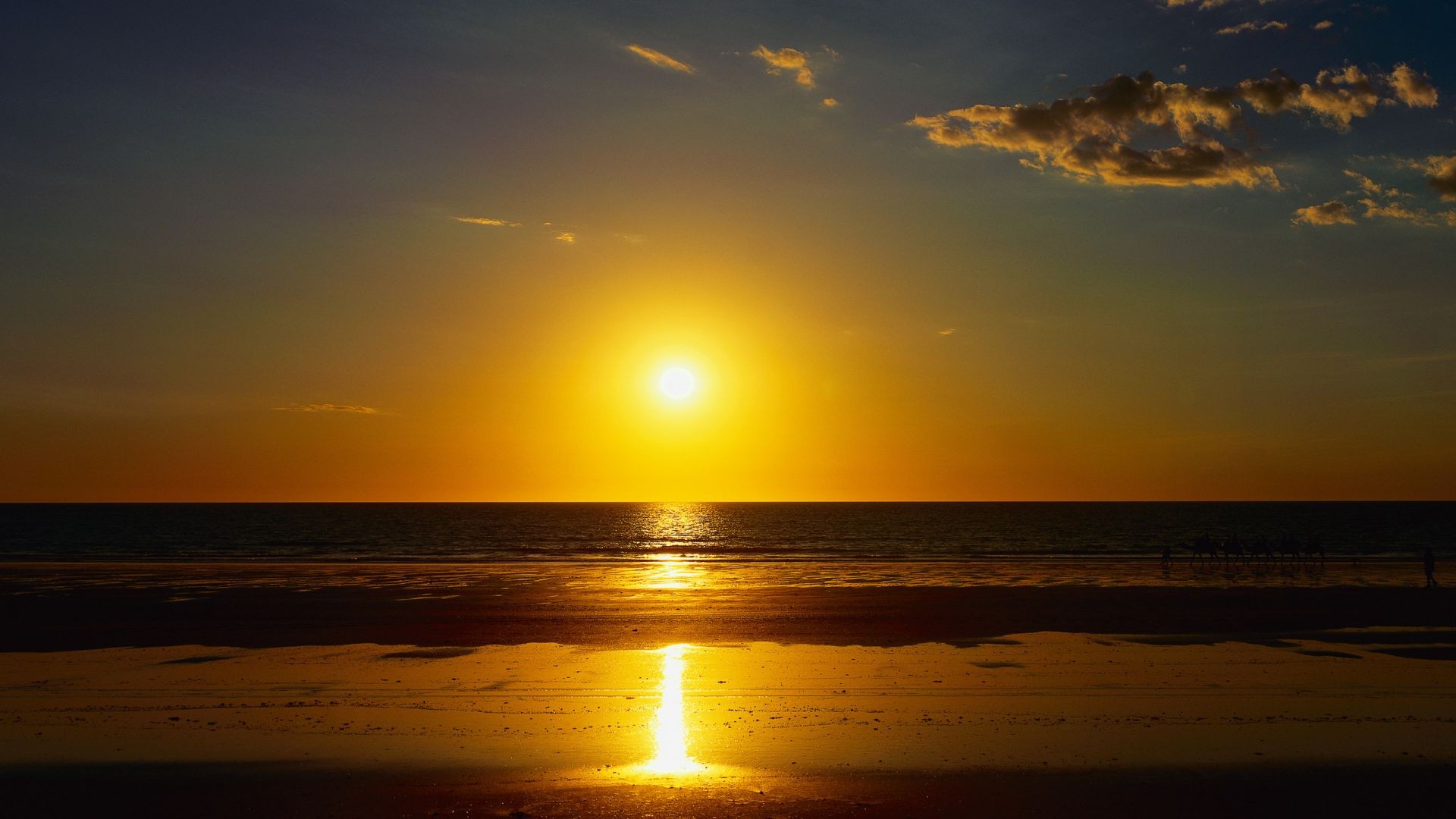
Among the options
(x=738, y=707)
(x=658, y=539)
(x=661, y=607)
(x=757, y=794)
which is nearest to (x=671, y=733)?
(x=738, y=707)

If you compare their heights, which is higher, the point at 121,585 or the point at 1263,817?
the point at 121,585

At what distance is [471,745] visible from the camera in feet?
45.0

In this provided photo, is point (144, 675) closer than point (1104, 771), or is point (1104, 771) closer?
point (1104, 771)

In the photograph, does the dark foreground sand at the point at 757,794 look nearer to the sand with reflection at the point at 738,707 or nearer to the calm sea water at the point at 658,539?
the sand with reflection at the point at 738,707

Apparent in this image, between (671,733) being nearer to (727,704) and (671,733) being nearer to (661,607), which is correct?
(727,704)

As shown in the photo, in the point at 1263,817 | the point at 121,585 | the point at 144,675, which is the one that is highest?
the point at 121,585

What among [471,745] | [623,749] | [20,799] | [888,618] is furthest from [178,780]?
[888,618]

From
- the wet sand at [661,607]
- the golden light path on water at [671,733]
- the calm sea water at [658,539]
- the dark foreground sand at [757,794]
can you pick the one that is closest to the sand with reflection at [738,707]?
the golden light path on water at [671,733]

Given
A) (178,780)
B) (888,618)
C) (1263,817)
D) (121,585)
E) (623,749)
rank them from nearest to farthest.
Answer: (1263,817)
(178,780)
(623,749)
(888,618)
(121,585)

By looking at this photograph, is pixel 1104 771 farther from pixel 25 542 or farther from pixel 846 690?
pixel 25 542

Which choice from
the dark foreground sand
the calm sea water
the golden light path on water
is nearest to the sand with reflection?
the golden light path on water

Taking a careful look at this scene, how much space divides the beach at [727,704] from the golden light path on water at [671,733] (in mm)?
73

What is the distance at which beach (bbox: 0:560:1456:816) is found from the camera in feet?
38.4

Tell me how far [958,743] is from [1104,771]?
2.01 meters
